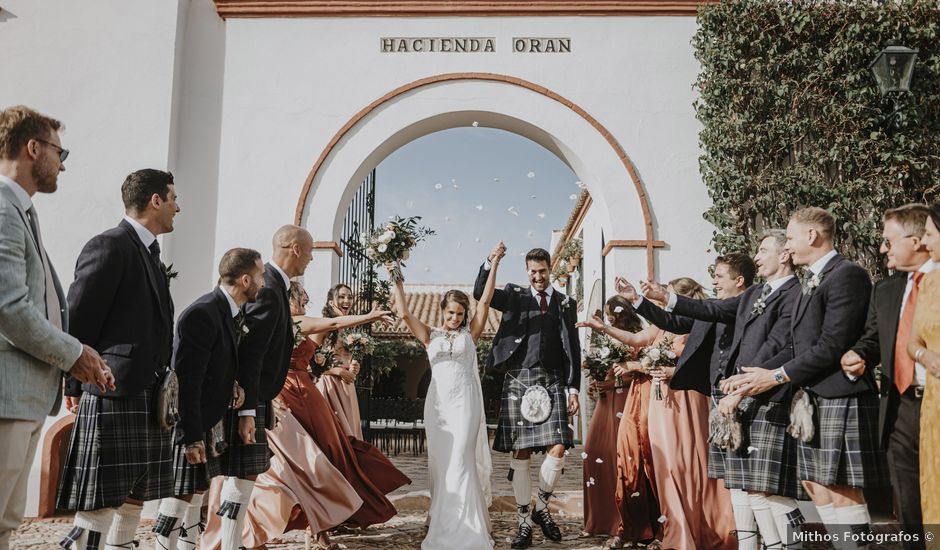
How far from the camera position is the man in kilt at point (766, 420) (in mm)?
4148

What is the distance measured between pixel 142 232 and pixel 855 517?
3.87 metres

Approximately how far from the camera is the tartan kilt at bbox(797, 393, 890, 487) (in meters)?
3.82

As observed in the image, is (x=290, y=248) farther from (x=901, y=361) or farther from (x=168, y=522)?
(x=901, y=361)

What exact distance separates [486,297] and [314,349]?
4.95 ft

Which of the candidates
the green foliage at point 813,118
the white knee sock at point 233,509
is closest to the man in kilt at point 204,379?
the white knee sock at point 233,509

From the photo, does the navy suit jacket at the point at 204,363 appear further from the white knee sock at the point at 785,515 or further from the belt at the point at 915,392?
the belt at the point at 915,392

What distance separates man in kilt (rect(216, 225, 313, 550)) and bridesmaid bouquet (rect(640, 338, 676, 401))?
262cm

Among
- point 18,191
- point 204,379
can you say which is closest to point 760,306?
point 204,379

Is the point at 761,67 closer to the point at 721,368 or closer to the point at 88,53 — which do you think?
the point at 721,368

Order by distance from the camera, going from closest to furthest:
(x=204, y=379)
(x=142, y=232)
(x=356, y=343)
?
(x=142, y=232)
(x=204, y=379)
(x=356, y=343)

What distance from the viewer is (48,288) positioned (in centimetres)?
302

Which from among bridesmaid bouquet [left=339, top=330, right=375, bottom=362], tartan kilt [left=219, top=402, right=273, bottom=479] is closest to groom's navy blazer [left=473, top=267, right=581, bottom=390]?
bridesmaid bouquet [left=339, top=330, right=375, bottom=362]

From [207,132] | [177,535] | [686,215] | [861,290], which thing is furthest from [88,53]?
[861,290]

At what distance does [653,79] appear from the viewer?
8.27 meters
